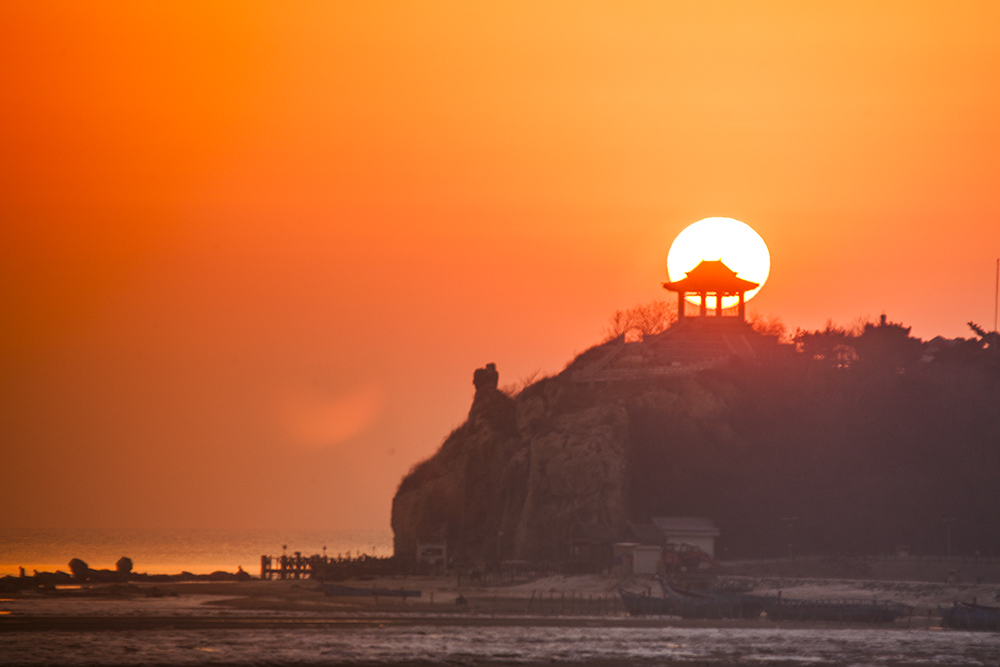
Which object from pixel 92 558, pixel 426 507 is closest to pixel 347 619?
pixel 426 507

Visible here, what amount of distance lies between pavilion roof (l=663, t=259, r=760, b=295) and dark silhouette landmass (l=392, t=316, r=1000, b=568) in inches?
176

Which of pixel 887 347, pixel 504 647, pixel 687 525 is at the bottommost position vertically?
pixel 504 647

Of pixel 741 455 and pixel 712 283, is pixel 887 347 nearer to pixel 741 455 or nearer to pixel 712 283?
pixel 712 283

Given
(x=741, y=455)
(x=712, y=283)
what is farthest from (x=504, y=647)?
(x=712, y=283)

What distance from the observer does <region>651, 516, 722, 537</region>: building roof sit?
85.4m

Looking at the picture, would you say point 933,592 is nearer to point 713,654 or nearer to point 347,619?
point 713,654

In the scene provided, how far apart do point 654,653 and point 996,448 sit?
60.2 meters

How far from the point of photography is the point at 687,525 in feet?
284

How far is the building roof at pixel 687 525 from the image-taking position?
3363 inches

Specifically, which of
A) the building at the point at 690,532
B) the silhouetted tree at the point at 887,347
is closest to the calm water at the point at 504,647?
the building at the point at 690,532

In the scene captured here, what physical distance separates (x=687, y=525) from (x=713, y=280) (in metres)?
29.7

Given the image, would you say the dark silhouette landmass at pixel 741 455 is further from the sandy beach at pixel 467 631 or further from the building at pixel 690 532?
the sandy beach at pixel 467 631

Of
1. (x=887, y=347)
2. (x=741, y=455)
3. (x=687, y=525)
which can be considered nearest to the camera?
(x=687, y=525)

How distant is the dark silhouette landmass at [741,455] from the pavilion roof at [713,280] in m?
4.48
